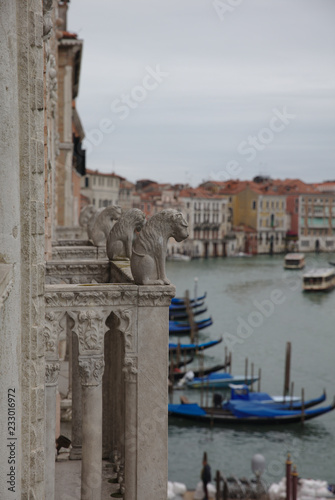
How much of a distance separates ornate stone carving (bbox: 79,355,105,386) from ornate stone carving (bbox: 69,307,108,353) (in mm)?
45

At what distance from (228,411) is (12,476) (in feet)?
54.4

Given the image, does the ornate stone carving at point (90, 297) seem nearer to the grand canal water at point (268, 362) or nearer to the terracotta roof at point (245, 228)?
the grand canal water at point (268, 362)

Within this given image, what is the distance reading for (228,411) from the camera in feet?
63.0

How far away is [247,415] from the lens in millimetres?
18797

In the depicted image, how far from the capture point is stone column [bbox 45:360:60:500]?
141 inches

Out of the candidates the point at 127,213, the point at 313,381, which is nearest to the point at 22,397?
the point at 127,213

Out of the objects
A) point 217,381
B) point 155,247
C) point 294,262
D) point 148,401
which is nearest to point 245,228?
point 294,262

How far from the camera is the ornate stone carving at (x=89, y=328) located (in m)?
3.64

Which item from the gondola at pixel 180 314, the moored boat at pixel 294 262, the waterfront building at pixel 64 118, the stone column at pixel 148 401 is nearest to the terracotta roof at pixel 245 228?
the moored boat at pixel 294 262

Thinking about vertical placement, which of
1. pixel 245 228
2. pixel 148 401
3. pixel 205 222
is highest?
pixel 148 401

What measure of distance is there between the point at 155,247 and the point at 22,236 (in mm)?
1024

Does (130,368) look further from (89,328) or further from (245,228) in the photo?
(245,228)

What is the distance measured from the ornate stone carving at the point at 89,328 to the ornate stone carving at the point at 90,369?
45 mm

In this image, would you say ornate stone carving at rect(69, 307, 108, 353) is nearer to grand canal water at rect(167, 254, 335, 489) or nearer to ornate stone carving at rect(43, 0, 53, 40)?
ornate stone carving at rect(43, 0, 53, 40)
